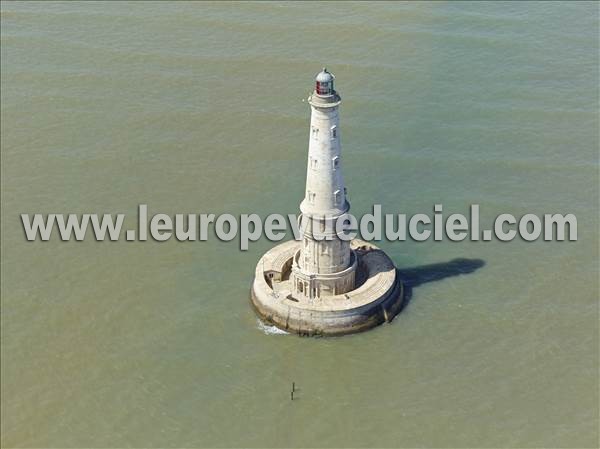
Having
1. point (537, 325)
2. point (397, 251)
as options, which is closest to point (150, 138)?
point (397, 251)

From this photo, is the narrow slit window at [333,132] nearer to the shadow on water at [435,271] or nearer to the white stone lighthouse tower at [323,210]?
the white stone lighthouse tower at [323,210]

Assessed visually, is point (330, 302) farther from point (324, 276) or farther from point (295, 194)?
point (295, 194)

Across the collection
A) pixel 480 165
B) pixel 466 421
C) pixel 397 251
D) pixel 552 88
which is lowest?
pixel 466 421

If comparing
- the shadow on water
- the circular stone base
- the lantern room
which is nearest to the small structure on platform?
the circular stone base

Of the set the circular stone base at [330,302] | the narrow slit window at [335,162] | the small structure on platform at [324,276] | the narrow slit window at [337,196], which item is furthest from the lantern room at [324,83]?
the circular stone base at [330,302]

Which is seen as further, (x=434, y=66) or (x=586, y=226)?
(x=434, y=66)

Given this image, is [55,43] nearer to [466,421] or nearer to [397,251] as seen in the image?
[397,251]
